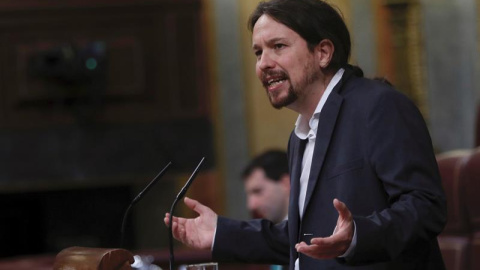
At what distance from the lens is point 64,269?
218 centimetres

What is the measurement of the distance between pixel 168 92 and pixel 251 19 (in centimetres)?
489

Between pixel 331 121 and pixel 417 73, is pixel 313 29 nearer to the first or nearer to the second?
pixel 331 121

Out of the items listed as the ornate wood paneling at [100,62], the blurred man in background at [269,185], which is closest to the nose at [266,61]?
the blurred man in background at [269,185]

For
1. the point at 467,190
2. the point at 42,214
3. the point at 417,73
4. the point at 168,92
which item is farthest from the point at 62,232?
the point at 467,190

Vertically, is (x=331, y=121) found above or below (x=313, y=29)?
below

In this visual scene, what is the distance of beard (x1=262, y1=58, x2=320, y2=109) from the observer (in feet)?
7.47

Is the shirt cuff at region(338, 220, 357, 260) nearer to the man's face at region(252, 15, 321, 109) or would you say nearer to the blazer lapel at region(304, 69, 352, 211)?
the blazer lapel at region(304, 69, 352, 211)

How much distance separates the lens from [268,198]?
4.26m

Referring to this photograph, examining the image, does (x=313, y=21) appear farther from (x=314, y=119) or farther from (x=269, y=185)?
(x=269, y=185)

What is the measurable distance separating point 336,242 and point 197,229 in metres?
0.51

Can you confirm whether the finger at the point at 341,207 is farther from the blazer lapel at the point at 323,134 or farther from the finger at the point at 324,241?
the blazer lapel at the point at 323,134

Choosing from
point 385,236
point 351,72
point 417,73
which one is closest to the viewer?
point 385,236

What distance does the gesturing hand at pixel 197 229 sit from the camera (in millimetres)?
2371

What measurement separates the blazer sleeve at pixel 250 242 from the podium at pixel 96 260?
0.27m
